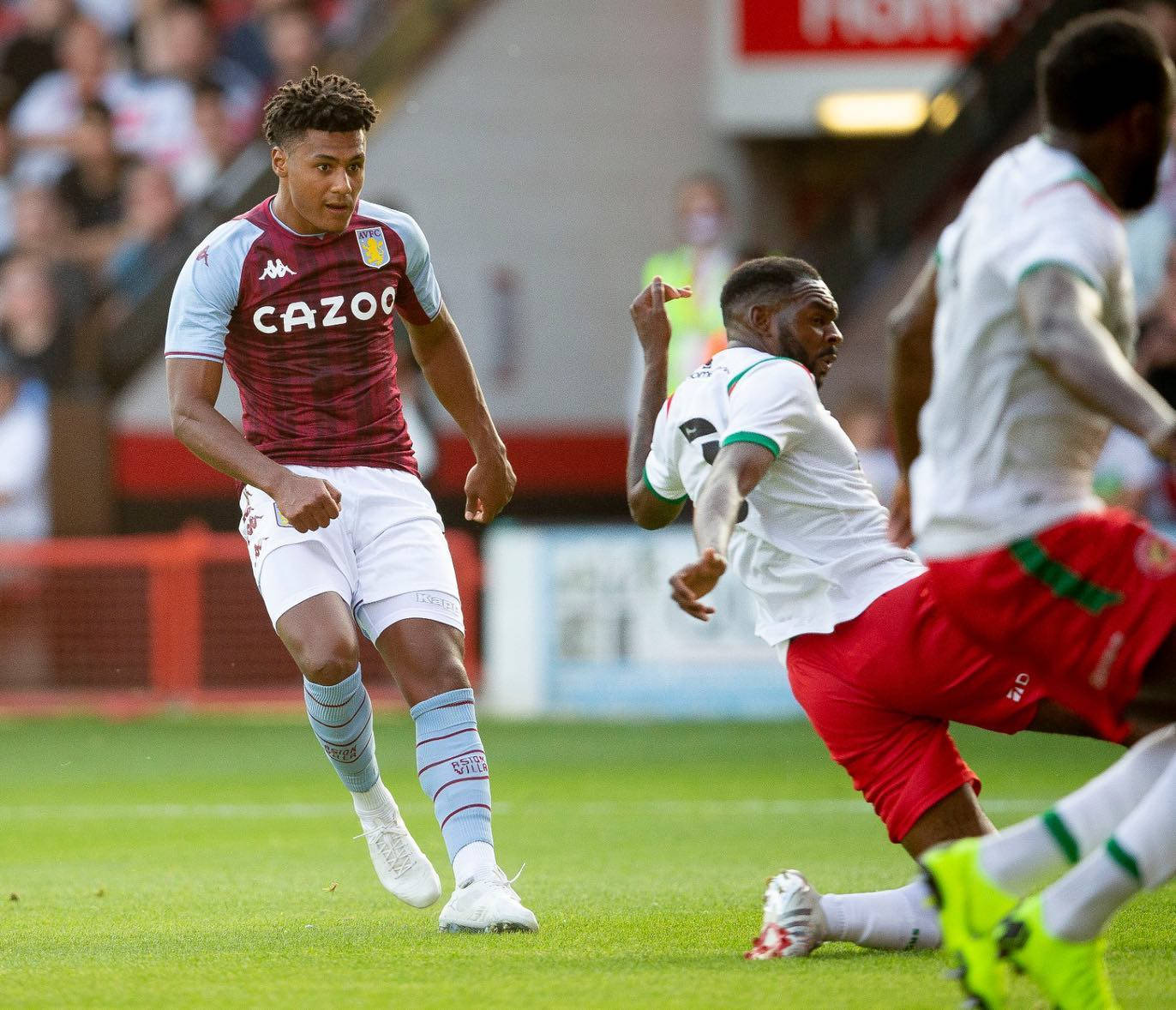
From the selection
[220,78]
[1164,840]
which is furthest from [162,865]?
[220,78]

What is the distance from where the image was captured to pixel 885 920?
197 inches

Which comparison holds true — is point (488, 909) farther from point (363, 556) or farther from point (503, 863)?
point (503, 863)

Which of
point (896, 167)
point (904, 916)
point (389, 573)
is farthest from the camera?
point (896, 167)

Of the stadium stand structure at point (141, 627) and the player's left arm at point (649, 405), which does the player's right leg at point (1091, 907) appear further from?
the stadium stand structure at point (141, 627)

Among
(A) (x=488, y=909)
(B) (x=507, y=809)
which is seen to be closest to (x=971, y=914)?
(A) (x=488, y=909)

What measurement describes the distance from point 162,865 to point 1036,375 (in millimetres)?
4347

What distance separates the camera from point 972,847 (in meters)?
4.09

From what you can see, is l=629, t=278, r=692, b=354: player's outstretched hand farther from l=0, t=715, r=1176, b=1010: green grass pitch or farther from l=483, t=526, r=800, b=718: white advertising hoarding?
l=483, t=526, r=800, b=718: white advertising hoarding

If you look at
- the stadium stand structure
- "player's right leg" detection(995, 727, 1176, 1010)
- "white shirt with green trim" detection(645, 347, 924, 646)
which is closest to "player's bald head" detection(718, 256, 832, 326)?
"white shirt with green trim" detection(645, 347, 924, 646)

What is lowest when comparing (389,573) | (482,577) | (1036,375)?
(482,577)

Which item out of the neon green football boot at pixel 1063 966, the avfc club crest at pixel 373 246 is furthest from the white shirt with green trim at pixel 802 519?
the neon green football boot at pixel 1063 966

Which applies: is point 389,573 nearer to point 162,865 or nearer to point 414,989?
point 414,989

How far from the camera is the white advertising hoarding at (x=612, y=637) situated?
1354 cm

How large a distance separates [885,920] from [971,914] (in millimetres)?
1007
